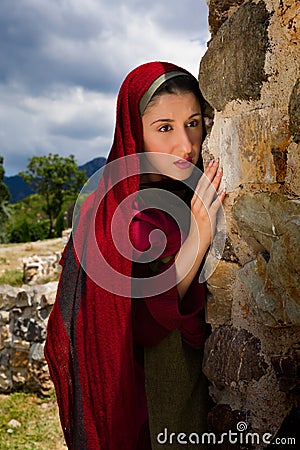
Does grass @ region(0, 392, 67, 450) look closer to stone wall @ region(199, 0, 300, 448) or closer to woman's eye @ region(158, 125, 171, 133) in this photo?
stone wall @ region(199, 0, 300, 448)

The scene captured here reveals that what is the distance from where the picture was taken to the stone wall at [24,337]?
3.97 m

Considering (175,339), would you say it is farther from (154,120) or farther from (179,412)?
(154,120)

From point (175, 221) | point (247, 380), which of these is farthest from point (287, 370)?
point (175, 221)

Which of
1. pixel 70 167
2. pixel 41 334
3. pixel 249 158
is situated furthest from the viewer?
pixel 70 167

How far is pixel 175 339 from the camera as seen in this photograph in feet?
4.28

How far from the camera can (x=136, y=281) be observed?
1.25 metres

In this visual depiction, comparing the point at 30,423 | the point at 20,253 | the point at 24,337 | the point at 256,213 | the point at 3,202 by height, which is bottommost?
the point at 30,423

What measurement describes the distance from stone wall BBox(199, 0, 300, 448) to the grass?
7.65ft

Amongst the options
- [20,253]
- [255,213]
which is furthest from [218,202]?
[20,253]

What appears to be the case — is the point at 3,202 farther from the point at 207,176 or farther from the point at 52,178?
the point at 207,176

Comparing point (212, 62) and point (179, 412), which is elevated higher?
point (212, 62)

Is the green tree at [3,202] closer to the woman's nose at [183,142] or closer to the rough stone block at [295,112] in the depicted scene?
the woman's nose at [183,142]

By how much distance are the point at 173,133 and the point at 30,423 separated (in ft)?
9.39

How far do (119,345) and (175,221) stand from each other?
316mm
